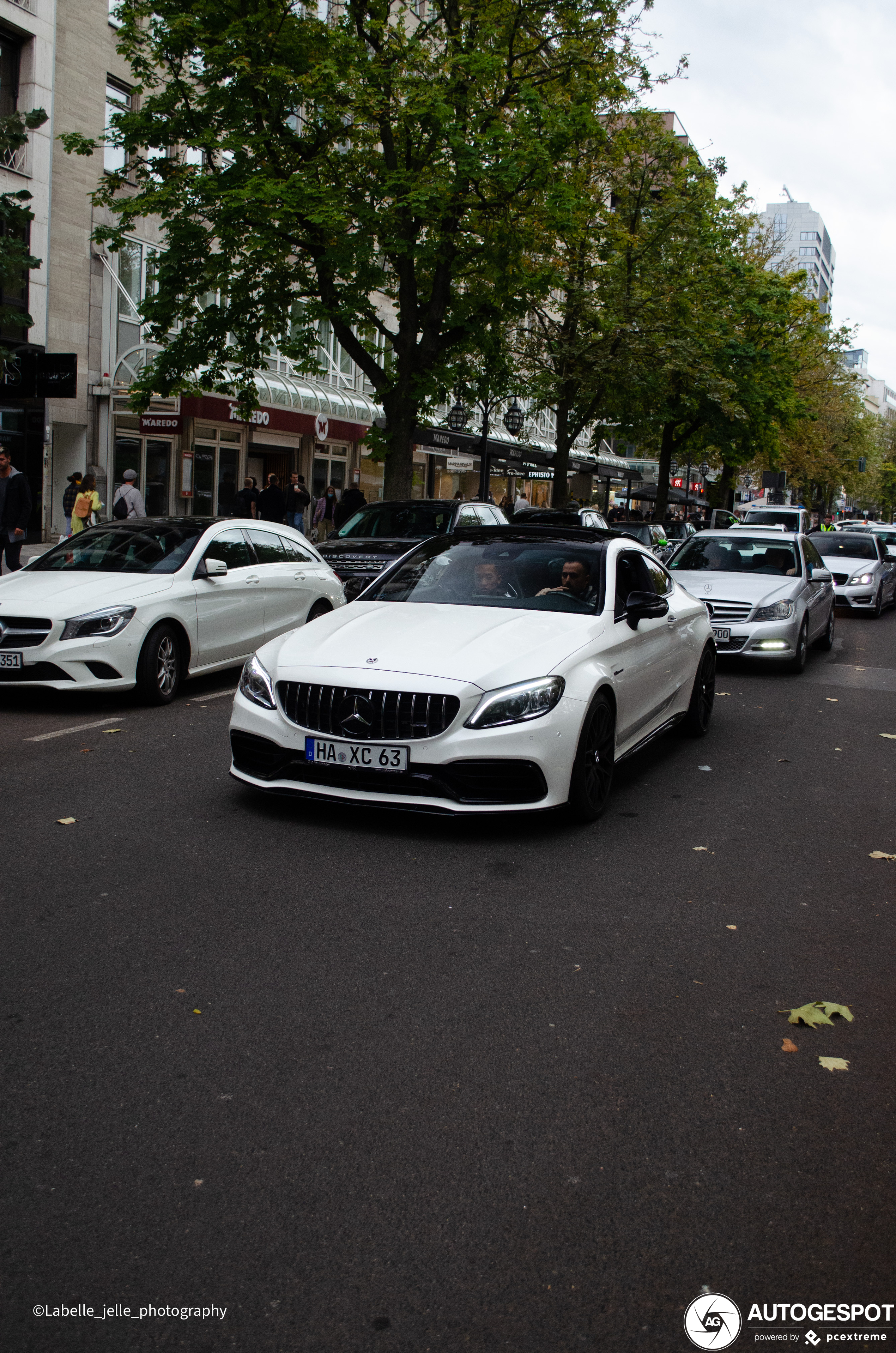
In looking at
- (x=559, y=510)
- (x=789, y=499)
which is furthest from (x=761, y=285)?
(x=789, y=499)

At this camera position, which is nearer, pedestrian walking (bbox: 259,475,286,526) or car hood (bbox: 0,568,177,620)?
car hood (bbox: 0,568,177,620)

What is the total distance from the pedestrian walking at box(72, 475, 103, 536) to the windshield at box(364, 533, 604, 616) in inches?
649

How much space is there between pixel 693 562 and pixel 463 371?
27.7 feet

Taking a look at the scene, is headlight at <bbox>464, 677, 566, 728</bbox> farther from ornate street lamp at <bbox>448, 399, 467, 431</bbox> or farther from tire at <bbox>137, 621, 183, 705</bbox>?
ornate street lamp at <bbox>448, 399, 467, 431</bbox>

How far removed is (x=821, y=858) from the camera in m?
5.93

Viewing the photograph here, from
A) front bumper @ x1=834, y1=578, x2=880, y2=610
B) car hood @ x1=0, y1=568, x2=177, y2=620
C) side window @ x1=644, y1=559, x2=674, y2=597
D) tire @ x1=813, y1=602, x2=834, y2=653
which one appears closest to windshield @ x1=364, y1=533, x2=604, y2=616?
side window @ x1=644, y1=559, x2=674, y2=597

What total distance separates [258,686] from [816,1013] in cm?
331

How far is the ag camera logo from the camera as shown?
2389 millimetres

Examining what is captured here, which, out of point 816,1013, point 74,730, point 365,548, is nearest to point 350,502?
point 365,548

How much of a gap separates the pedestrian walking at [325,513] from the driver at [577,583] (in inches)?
898

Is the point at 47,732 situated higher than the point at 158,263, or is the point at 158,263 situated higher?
the point at 158,263

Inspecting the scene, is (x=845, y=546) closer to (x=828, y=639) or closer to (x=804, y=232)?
(x=828, y=639)

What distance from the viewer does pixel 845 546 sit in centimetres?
2397

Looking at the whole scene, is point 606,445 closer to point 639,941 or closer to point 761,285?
point 761,285
